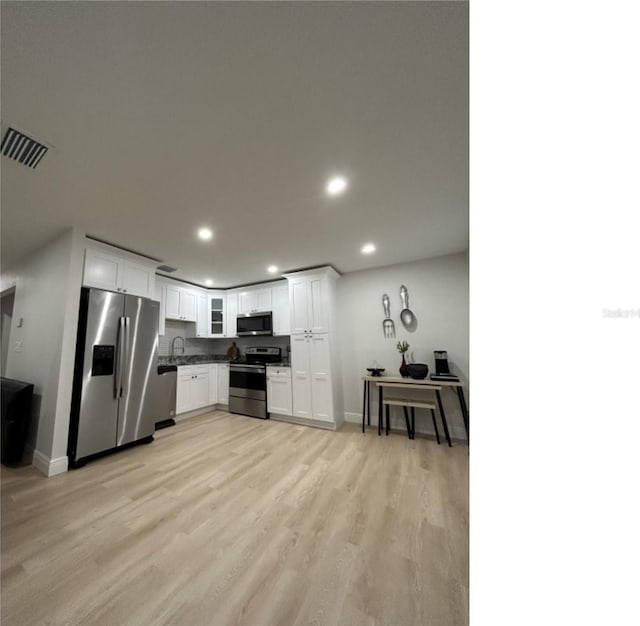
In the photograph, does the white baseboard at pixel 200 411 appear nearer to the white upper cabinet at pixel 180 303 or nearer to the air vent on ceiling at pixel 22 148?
the white upper cabinet at pixel 180 303

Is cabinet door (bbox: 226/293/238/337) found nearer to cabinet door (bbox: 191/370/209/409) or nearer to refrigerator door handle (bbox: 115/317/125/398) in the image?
cabinet door (bbox: 191/370/209/409)

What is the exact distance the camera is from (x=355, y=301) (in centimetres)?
374

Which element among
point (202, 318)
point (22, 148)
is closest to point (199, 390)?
point (202, 318)

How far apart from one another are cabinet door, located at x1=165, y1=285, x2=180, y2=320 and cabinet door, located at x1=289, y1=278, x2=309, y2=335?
190 cm

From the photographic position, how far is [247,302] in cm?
430

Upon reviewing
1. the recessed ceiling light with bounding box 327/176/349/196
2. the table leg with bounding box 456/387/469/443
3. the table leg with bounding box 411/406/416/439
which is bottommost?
the table leg with bounding box 411/406/416/439

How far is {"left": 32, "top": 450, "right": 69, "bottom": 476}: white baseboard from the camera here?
7.06 feet

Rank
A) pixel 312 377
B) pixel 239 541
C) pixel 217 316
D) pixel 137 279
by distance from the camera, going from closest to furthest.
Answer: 1. pixel 239 541
2. pixel 137 279
3. pixel 312 377
4. pixel 217 316

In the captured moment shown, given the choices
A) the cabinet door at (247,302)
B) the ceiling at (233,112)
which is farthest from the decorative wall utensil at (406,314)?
the cabinet door at (247,302)

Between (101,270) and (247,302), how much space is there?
2.03 meters

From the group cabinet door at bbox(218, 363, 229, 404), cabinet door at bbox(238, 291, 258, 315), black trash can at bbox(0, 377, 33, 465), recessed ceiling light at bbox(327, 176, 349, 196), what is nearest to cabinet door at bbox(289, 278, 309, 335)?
cabinet door at bbox(238, 291, 258, 315)

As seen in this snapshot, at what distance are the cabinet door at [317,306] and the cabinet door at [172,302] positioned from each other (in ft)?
7.20

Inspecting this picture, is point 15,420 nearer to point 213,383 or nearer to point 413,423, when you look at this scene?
point 213,383
